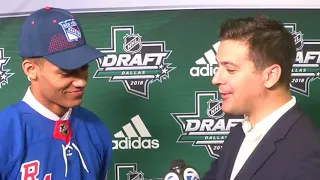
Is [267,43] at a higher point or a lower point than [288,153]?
higher

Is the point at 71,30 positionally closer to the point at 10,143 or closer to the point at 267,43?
the point at 10,143

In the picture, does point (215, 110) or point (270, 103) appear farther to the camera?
point (215, 110)

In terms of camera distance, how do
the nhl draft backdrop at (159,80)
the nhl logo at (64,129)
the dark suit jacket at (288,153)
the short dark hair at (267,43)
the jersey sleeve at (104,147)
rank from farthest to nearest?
the nhl draft backdrop at (159,80), the jersey sleeve at (104,147), the nhl logo at (64,129), the short dark hair at (267,43), the dark suit jacket at (288,153)

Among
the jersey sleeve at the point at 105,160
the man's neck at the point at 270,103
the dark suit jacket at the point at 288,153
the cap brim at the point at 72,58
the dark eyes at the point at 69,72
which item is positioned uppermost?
the cap brim at the point at 72,58

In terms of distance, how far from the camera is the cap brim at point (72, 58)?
1.06m

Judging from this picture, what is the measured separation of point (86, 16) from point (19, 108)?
0.64 metres

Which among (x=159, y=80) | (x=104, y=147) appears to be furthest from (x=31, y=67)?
(x=159, y=80)

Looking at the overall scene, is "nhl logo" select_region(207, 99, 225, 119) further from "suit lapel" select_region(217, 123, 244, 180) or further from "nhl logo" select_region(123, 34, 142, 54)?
"suit lapel" select_region(217, 123, 244, 180)

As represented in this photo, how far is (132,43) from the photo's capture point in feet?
5.46

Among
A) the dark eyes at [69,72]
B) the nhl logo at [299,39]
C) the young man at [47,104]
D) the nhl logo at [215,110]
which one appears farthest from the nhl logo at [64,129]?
the nhl logo at [299,39]

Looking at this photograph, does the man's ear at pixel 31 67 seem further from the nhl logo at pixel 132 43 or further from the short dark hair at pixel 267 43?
the nhl logo at pixel 132 43

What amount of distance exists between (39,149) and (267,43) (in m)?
0.56

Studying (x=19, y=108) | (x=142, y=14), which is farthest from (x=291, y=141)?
(x=142, y=14)

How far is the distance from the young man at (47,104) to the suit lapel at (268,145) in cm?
40
